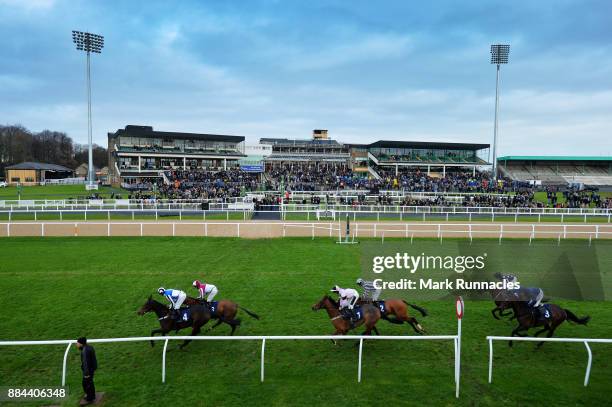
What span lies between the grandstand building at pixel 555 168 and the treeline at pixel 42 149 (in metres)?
88.8

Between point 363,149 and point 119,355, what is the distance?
198 feet

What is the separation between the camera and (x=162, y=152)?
57.9m

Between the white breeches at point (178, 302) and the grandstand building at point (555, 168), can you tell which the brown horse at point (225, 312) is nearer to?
the white breeches at point (178, 302)

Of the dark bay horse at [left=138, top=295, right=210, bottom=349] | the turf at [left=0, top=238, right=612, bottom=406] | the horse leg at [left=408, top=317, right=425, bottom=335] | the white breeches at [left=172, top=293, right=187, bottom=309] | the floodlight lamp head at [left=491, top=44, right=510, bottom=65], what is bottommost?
the turf at [left=0, top=238, right=612, bottom=406]

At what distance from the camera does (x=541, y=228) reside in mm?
23781

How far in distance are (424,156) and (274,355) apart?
6019 centimetres

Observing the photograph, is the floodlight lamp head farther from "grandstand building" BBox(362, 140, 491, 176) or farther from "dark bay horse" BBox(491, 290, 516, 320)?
"dark bay horse" BBox(491, 290, 516, 320)

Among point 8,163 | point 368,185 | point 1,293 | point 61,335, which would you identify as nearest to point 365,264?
point 61,335

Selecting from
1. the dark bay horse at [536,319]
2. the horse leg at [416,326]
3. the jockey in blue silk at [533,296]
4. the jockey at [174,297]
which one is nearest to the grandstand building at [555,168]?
the dark bay horse at [536,319]

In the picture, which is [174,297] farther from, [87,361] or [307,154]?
[307,154]

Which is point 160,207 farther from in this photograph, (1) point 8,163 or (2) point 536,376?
(1) point 8,163

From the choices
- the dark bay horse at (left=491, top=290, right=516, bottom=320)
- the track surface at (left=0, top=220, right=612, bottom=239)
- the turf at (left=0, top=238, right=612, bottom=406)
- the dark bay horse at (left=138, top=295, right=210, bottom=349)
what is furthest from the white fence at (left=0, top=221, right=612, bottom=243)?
the dark bay horse at (left=138, top=295, right=210, bottom=349)

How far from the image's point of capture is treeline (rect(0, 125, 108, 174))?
80.0 metres

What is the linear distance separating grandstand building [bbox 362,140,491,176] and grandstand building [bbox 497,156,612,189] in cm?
498
